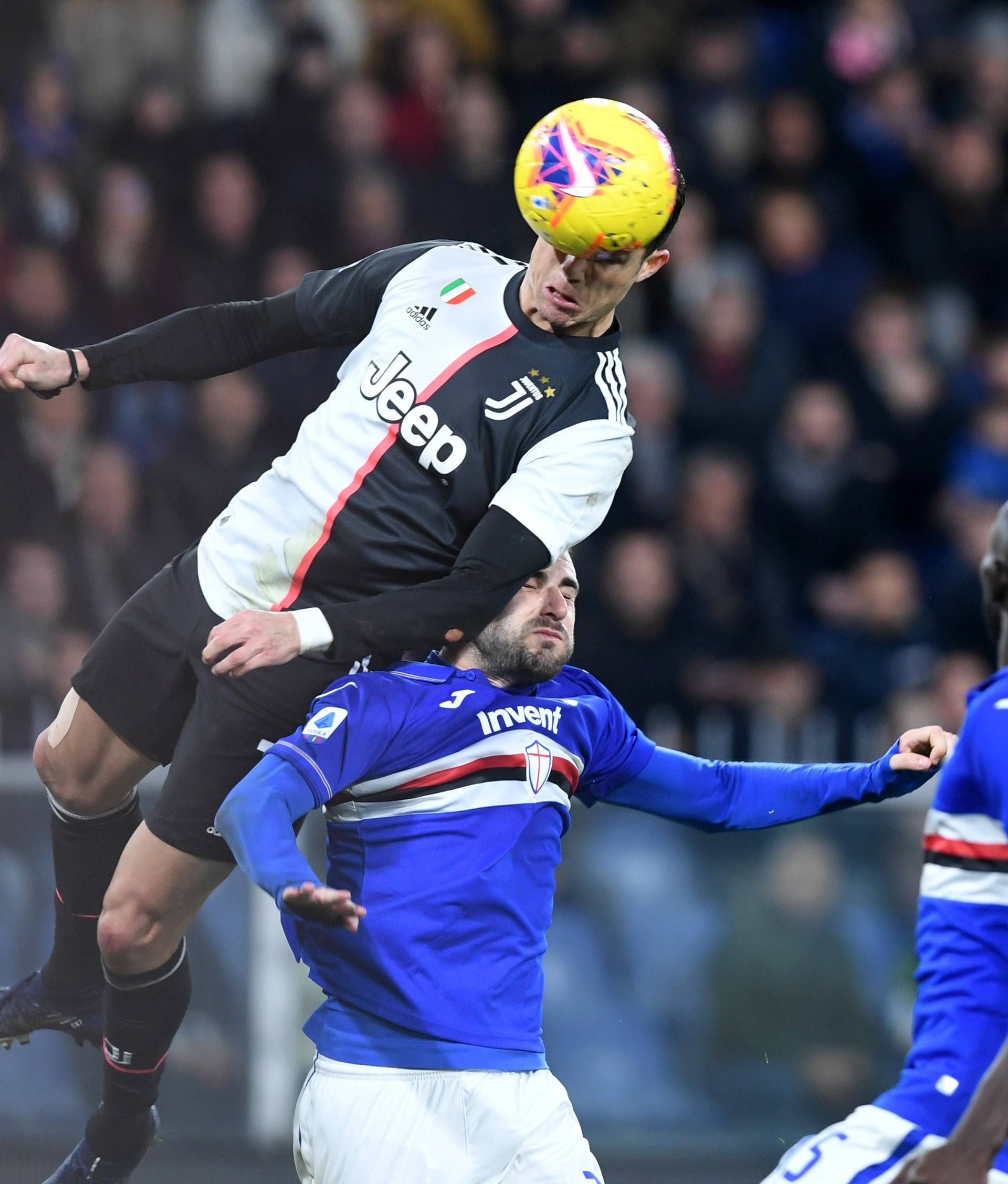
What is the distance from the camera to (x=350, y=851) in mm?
3682

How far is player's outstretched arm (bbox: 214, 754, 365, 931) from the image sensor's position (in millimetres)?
2912

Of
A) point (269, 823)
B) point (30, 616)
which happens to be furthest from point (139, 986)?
point (30, 616)

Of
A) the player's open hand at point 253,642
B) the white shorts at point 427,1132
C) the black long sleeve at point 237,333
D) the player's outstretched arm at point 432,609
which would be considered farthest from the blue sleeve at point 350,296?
the white shorts at point 427,1132

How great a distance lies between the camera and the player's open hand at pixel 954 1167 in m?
2.64

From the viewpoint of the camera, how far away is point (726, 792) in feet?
13.1

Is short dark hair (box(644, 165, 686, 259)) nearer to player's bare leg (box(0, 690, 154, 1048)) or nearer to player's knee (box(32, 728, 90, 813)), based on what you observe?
player's bare leg (box(0, 690, 154, 1048))

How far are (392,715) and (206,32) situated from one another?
6099 mm

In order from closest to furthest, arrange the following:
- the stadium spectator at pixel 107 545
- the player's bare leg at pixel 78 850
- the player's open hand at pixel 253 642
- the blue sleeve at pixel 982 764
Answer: the blue sleeve at pixel 982 764
the player's open hand at pixel 253 642
the player's bare leg at pixel 78 850
the stadium spectator at pixel 107 545

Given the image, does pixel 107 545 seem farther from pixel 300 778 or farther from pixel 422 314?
pixel 300 778

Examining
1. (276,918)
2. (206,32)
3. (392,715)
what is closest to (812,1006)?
(276,918)

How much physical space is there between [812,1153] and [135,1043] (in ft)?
6.11

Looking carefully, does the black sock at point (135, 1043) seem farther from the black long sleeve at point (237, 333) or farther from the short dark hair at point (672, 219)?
the short dark hair at point (672, 219)

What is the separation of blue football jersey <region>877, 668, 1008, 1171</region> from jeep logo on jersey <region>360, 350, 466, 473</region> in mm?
1250

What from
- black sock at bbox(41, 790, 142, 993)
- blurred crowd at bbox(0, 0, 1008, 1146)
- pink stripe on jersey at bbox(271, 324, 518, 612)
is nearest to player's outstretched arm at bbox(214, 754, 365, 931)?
pink stripe on jersey at bbox(271, 324, 518, 612)
